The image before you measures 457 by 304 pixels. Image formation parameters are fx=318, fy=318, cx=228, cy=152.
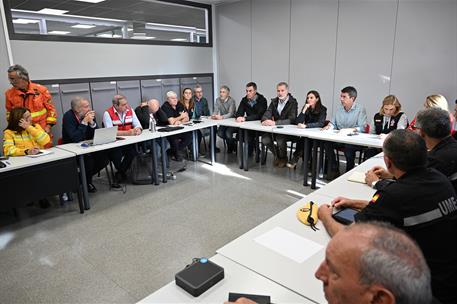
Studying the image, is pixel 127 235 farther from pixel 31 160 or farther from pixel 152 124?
pixel 152 124

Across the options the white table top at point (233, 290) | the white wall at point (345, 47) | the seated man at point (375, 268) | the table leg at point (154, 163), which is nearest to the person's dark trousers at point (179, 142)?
the table leg at point (154, 163)

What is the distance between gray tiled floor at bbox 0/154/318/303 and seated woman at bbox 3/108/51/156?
0.76m

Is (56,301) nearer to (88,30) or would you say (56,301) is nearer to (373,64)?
(88,30)

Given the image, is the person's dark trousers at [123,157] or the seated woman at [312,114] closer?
the person's dark trousers at [123,157]

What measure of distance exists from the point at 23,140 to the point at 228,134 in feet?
10.1

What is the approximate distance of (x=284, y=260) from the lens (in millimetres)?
1494

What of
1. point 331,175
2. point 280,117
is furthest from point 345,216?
point 280,117

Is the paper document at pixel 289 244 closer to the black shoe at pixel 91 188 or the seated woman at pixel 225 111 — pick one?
the black shoe at pixel 91 188

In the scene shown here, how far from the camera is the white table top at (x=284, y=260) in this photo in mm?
1329

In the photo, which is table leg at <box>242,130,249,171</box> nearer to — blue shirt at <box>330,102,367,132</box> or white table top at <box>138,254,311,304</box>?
blue shirt at <box>330,102,367,132</box>

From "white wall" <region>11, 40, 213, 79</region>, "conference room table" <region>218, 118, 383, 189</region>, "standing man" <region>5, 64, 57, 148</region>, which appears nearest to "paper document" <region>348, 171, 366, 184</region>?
"conference room table" <region>218, 118, 383, 189</region>

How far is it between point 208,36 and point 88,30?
2581mm

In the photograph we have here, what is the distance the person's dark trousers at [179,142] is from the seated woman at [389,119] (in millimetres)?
2757

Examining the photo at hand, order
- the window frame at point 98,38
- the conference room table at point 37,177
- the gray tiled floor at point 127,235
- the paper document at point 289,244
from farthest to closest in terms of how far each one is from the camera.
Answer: the window frame at point 98,38 < the conference room table at point 37,177 < the gray tiled floor at point 127,235 < the paper document at point 289,244
